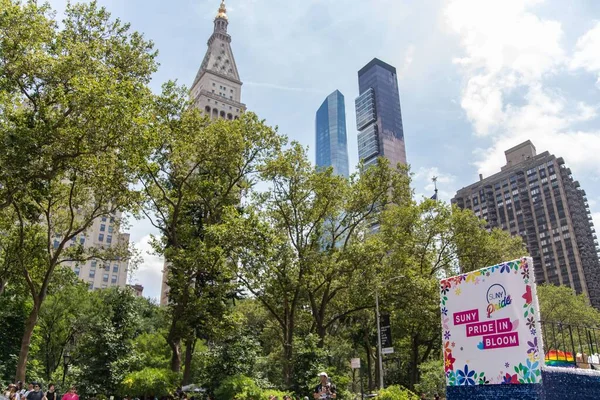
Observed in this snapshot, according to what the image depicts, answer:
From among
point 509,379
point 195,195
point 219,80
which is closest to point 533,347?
point 509,379

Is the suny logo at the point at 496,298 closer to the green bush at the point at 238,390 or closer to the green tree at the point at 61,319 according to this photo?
the green bush at the point at 238,390

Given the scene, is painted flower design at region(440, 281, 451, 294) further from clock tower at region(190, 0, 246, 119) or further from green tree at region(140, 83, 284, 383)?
clock tower at region(190, 0, 246, 119)

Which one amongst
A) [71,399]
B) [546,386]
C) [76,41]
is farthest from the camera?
[76,41]

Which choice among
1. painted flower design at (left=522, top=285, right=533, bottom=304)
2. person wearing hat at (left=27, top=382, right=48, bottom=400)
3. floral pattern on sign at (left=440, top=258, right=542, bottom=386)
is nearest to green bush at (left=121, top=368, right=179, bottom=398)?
person wearing hat at (left=27, top=382, right=48, bottom=400)

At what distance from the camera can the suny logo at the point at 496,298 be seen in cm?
1123

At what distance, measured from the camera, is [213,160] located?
27359 mm

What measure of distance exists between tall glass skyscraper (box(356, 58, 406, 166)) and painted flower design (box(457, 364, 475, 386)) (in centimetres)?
14558

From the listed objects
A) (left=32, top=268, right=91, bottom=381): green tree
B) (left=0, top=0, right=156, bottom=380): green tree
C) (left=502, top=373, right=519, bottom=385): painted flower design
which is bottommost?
(left=502, top=373, right=519, bottom=385): painted flower design

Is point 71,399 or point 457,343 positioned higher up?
point 457,343

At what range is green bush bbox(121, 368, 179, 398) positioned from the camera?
22625 mm

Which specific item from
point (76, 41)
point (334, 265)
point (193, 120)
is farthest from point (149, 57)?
point (334, 265)

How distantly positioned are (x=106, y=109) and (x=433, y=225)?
23.5 m

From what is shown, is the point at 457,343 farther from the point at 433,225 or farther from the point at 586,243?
the point at 586,243

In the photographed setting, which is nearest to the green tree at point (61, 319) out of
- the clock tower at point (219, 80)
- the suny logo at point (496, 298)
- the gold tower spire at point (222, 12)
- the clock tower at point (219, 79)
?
the suny logo at point (496, 298)
